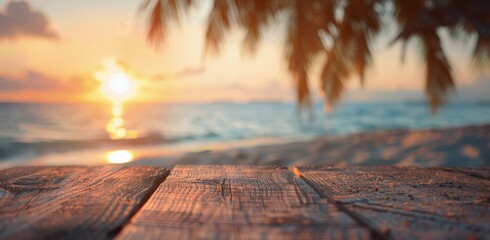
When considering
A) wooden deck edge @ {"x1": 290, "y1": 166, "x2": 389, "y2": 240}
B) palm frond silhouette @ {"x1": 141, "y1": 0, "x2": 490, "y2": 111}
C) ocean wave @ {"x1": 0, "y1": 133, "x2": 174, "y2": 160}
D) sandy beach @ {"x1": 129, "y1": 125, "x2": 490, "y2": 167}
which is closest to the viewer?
wooden deck edge @ {"x1": 290, "y1": 166, "x2": 389, "y2": 240}

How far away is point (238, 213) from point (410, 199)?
433 mm

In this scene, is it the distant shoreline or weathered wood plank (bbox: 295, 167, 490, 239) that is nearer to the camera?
weathered wood plank (bbox: 295, 167, 490, 239)

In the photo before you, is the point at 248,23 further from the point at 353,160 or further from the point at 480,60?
the point at 480,60

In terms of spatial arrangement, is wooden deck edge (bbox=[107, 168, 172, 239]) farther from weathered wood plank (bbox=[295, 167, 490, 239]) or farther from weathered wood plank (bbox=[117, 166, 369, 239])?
weathered wood plank (bbox=[295, 167, 490, 239])

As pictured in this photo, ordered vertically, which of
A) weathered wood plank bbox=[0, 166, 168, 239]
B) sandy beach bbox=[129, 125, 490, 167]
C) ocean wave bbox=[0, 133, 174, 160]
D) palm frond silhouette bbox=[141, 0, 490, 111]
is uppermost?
palm frond silhouette bbox=[141, 0, 490, 111]

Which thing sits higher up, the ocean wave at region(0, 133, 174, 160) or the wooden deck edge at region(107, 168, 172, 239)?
the ocean wave at region(0, 133, 174, 160)

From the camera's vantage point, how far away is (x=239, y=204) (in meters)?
0.92

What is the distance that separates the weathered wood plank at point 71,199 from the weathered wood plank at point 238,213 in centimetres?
5

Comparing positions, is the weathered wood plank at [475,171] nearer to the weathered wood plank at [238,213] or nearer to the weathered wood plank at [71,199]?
the weathered wood plank at [238,213]

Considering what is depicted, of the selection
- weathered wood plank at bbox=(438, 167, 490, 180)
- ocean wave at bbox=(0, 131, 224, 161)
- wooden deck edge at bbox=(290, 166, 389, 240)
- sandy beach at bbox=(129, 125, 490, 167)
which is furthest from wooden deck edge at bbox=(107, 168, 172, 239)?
ocean wave at bbox=(0, 131, 224, 161)

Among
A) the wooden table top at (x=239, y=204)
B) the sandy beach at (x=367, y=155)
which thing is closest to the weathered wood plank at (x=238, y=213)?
the wooden table top at (x=239, y=204)

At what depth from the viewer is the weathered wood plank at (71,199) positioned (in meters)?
0.75

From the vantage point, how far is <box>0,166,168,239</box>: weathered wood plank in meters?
0.75

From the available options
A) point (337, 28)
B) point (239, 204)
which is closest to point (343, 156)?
A: point (337, 28)
